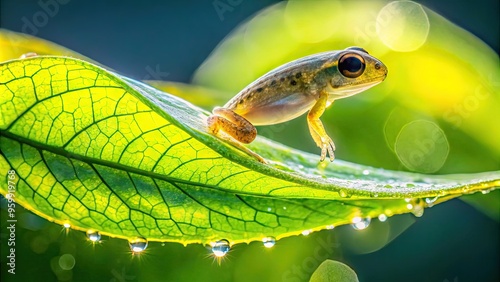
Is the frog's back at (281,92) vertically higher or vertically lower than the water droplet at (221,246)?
higher

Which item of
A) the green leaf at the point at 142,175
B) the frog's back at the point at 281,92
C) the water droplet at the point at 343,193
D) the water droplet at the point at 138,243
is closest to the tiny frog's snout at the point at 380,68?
the frog's back at the point at 281,92

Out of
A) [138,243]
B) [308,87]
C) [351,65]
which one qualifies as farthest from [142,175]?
[351,65]

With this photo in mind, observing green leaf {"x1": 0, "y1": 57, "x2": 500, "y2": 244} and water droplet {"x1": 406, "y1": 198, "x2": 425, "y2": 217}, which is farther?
water droplet {"x1": 406, "y1": 198, "x2": 425, "y2": 217}

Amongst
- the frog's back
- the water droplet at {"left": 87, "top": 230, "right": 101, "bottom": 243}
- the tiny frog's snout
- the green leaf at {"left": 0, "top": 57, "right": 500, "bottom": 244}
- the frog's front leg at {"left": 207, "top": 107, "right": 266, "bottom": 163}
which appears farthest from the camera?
the tiny frog's snout

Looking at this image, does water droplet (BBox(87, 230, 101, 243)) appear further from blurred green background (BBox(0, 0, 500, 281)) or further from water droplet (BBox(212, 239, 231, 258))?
blurred green background (BBox(0, 0, 500, 281))

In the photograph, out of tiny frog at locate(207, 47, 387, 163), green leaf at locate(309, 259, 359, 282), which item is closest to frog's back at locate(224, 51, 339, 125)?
tiny frog at locate(207, 47, 387, 163)

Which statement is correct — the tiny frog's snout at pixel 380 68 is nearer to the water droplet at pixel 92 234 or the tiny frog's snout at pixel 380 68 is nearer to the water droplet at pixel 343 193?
the water droplet at pixel 343 193

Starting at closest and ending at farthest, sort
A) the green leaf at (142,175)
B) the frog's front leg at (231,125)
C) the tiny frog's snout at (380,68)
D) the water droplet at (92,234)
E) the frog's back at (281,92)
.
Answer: the green leaf at (142,175) → the water droplet at (92,234) → the frog's front leg at (231,125) → the frog's back at (281,92) → the tiny frog's snout at (380,68)

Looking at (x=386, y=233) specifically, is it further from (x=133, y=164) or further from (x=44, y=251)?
(x=133, y=164)
